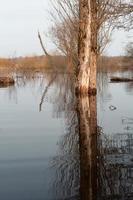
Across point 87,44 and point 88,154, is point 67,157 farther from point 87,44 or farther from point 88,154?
point 87,44

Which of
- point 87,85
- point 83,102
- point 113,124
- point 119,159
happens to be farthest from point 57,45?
point 119,159

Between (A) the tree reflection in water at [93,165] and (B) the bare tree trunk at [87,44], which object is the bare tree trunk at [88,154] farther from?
(B) the bare tree trunk at [87,44]

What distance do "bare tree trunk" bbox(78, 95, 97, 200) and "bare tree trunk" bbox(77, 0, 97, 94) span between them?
7.17 meters

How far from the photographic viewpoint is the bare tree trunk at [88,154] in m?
6.47

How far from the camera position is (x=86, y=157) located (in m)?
8.52

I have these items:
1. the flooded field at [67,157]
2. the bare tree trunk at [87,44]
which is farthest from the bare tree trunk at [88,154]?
the bare tree trunk at [87,44]

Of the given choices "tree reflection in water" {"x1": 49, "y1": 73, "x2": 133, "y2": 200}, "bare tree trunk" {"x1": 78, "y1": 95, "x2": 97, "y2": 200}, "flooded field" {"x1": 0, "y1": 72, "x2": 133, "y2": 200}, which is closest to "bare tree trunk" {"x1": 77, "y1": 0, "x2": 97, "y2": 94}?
"bare tree trunk" {"x1": 78, "y1": 95, "x2": 97, "y2": 200}

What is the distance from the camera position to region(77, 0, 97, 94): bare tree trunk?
23.1 meters

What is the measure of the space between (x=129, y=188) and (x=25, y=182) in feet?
5.08

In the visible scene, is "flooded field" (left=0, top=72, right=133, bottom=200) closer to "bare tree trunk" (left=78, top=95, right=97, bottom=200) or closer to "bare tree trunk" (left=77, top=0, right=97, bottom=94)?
"bare tree trunk" (left=78, top=95, right=97, bottom=200)

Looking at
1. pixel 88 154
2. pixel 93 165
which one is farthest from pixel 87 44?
pixel 93 165

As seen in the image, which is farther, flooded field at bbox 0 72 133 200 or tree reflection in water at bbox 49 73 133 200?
flooded field at bbox 0 72 133 200

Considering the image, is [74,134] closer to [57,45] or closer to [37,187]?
[37,187]

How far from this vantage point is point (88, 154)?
880cm
